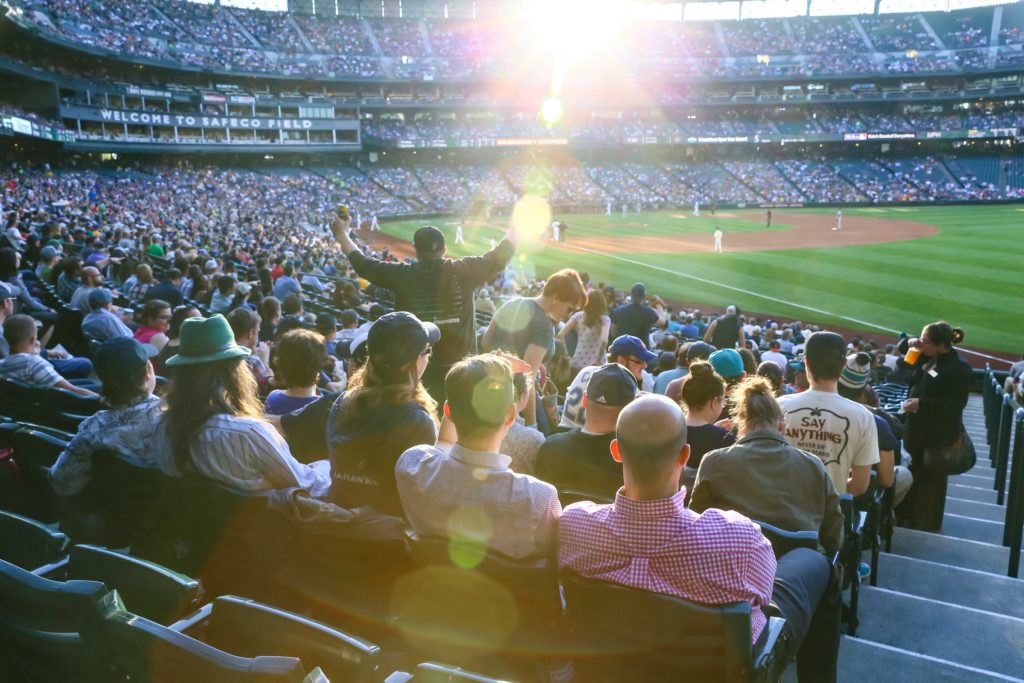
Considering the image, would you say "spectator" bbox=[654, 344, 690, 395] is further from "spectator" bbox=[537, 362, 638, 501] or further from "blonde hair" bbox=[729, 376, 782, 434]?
"spectator" bbox=[537, 362, 638, 501]

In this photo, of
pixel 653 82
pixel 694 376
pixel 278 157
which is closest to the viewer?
pixel 694 376

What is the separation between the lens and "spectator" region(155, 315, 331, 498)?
3.52 metres

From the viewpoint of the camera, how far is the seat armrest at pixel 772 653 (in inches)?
96.6

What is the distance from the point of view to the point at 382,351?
142 inches

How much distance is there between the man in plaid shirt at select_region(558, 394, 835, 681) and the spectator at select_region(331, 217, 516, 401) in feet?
8.96

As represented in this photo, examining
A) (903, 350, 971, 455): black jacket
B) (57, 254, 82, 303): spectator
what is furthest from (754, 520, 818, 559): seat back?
(57, 254, 82, 303): spectator

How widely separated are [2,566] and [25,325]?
168 inches

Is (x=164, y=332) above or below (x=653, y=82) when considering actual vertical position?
below

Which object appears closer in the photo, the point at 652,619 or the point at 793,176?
the point at 652,619

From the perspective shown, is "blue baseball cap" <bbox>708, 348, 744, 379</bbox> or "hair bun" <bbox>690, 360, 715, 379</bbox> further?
"blue baseball cap" <bbox>708, 348, 744, 379</bbox>

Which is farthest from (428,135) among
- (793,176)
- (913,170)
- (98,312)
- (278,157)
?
(98,312)

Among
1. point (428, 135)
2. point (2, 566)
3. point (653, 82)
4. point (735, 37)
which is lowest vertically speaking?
point (2, 566)

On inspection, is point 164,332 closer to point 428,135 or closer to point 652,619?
point 652,619

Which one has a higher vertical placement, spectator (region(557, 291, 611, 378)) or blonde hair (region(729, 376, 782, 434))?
blonde hair (region(729, 376, 782, 434))
